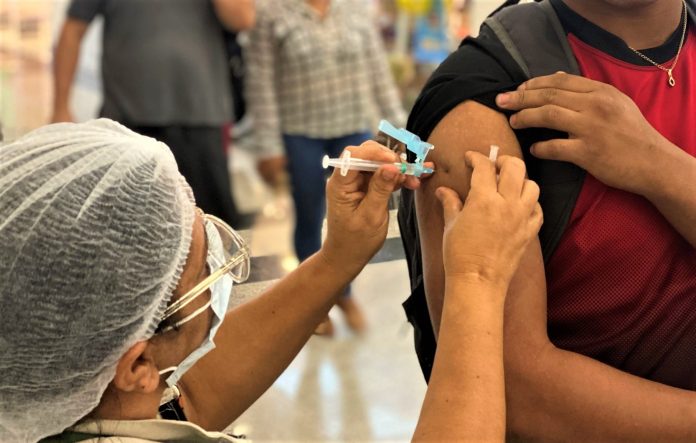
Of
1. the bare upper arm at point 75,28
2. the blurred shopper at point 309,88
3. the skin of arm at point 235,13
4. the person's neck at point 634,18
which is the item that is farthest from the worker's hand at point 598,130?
the bare upper arm at point 75,28

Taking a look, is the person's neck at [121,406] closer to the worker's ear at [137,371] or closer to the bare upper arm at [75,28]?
the worker's ear at [137,371]

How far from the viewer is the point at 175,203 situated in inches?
40.3

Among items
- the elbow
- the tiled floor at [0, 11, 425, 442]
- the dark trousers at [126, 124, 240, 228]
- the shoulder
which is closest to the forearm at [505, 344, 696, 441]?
the elbow

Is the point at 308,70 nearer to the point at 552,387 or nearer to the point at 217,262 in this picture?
the point at 217,262

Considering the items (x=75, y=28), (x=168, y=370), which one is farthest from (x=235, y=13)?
(x=168, y=370)

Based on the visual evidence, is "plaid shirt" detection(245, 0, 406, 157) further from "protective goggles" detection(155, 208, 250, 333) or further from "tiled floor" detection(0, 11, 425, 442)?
"protective goggles" detection(155, 208, 250, 333)

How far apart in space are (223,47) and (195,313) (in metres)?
1.98

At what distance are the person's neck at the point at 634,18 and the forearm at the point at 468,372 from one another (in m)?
0.46

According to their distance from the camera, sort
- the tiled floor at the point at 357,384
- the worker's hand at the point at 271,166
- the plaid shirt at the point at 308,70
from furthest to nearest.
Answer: the worker's hand at the point at 271,166 < the plaid shirt at the point at 308,70 < the tiled floor at the point at 357,384

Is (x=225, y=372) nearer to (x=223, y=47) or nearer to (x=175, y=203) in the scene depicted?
(x=175, y=203)

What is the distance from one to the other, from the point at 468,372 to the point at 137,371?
0.40m

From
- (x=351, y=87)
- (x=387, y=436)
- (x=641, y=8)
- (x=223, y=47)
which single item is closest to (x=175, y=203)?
(x=641, y=8)

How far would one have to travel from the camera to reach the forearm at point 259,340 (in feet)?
4.23

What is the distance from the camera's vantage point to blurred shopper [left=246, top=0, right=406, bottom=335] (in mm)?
3066
